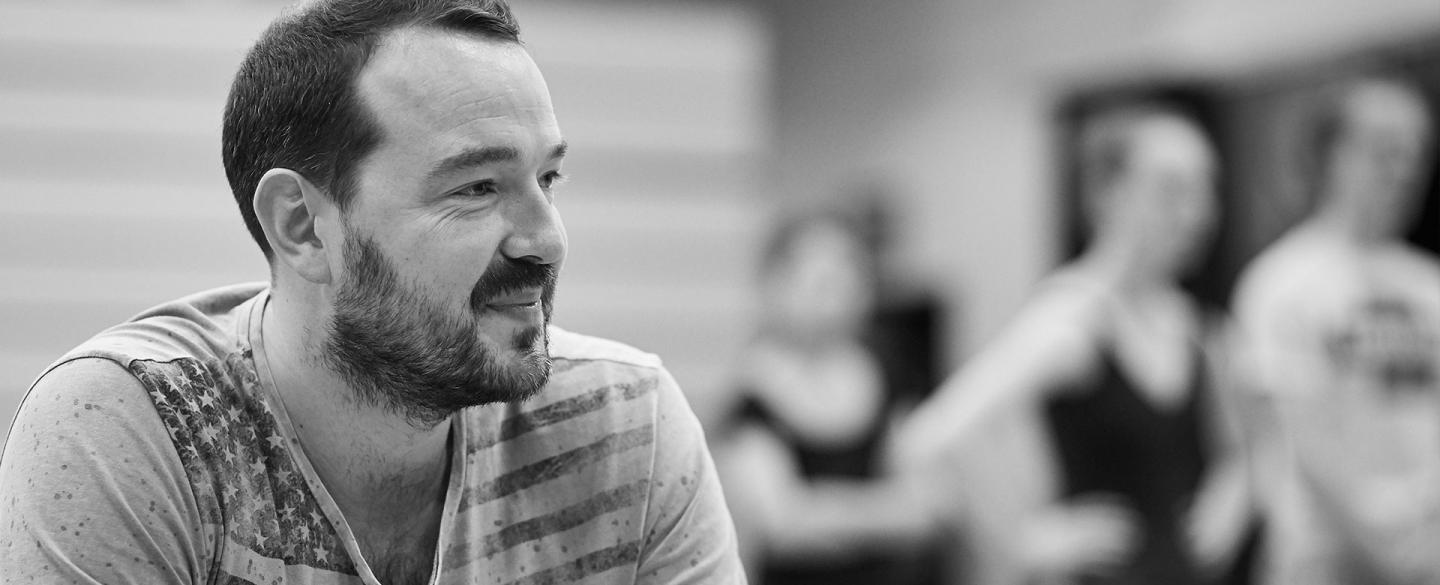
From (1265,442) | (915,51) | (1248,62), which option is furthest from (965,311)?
(1265,442)

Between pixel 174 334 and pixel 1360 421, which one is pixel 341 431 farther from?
pixel 1360 421

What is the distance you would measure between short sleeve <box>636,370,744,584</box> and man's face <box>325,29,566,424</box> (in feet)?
0.53

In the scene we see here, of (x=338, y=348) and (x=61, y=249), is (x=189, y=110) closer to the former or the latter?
(x=61, y=249)

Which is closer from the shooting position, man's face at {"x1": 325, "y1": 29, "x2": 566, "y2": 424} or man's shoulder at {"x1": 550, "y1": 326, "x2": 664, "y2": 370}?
man's face at {"x1": 325, "y1": 29, "x2": 566, "y2": 424}

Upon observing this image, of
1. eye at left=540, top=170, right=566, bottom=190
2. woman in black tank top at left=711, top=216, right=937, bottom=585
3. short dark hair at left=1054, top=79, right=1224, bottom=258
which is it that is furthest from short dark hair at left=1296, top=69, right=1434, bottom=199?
eye at left=540, top=170, right=566, bottom=190

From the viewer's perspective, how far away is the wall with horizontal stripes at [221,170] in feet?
11.8

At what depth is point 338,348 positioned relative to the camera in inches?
43.6

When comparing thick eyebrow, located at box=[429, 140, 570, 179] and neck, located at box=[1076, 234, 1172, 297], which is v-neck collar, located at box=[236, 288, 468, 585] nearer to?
thick eyebrow, located at box=[429, 140, 570, 179]

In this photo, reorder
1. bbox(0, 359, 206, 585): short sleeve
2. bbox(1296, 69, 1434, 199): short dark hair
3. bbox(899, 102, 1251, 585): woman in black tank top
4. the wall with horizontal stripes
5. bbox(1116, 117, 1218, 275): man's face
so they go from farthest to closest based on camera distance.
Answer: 1. the wall with horizontal stripes
2. bbox(1296, 69, 1434, 199): short dark hair
3. bbox(1116, 117, 1218, 275): man's face
4. bbox(899, 102, 1251, 585): woman in black tank top
5. bbox(0, 359, 206, 585): short sleeve

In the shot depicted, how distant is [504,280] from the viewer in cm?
106

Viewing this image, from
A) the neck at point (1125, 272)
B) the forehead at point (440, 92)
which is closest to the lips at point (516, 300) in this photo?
the forehead at point (440, 92)

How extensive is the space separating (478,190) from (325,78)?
14cm

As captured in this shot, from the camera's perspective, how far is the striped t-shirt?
3.17 feet

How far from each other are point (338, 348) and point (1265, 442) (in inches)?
92.0
